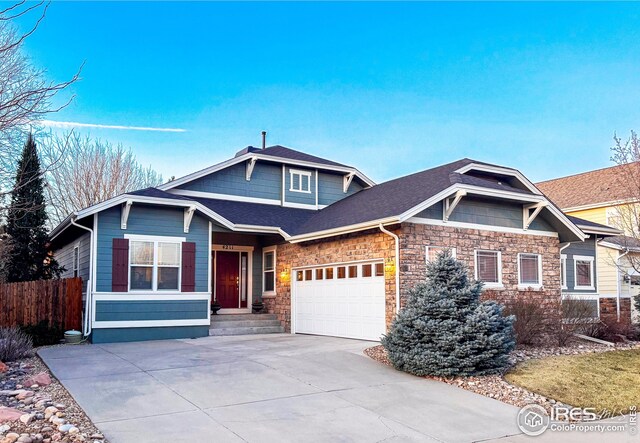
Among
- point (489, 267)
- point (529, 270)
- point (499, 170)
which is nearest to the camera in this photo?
point (489, 267)

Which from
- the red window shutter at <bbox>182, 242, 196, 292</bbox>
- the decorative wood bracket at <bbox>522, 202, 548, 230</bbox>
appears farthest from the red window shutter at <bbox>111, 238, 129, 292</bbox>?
the decorative wood bracket at <bbox>522, 202, 548, 230</bbox>

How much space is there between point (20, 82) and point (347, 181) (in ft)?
44.2

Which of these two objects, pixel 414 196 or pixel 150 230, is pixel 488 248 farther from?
pixel 150 230

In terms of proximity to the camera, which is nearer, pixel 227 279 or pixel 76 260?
pixel 76 260

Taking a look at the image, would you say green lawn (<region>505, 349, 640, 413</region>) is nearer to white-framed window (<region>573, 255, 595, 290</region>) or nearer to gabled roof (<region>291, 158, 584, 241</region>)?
gabled roof (<region>291, 158, 584, 241</region>)

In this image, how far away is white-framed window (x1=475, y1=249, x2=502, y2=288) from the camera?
13852 millimetres

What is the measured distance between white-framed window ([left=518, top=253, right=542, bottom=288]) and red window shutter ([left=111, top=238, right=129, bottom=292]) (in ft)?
33.7

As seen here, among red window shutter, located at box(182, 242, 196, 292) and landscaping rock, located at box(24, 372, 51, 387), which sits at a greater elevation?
red window shutter, located at box(182, 242, 196, 292)

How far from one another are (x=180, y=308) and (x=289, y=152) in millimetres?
8350

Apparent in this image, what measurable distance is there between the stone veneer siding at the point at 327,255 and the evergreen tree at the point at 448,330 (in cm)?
257

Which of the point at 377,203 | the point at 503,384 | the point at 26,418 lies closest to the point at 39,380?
the point at 26,418

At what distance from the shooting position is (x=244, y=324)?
51.3 ft

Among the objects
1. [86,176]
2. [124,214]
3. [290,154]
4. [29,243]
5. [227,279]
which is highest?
[86,176]

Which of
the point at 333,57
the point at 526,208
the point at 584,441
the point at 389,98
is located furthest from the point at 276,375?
the point at 389,98
